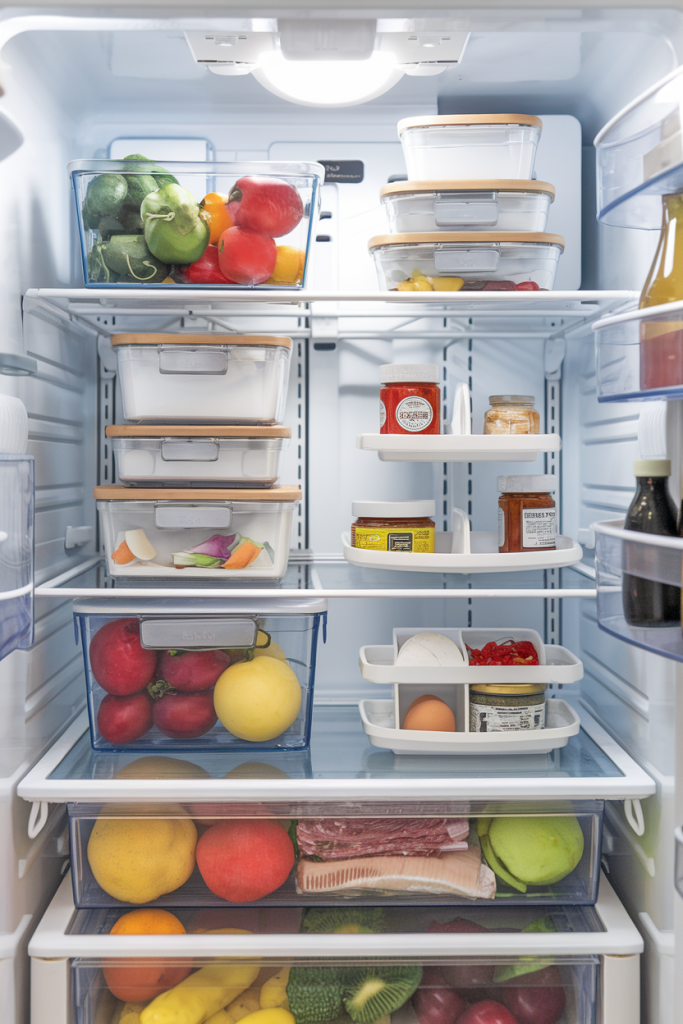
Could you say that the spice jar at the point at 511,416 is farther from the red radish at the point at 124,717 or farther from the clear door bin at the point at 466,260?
the red radish at the point at 124,717

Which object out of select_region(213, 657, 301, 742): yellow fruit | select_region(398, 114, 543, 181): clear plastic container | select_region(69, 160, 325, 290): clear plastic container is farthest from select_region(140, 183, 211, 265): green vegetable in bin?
select_region(213, 657, 301, 742): yellow fruit

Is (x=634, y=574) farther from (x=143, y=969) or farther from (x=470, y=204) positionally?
(x=143, y=969)

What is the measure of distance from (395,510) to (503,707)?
34cm

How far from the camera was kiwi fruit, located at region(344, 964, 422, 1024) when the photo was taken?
1.09 m

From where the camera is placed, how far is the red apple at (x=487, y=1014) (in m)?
1.08

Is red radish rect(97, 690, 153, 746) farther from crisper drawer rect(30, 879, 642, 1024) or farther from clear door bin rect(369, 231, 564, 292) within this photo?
clear door bin rect(369, 231, 564, 292)

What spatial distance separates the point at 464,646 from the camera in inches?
49.9

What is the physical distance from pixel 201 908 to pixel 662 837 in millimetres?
665

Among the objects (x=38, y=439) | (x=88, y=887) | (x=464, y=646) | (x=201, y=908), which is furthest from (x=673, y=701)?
(x=38, y=439)

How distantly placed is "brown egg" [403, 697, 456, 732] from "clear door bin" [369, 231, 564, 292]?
0.64 metres

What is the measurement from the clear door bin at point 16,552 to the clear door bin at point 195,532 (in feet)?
0.85

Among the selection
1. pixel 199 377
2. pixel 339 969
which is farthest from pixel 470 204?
pixel 339 969

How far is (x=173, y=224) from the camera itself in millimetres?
1117

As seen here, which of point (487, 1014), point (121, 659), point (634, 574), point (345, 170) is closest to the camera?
point (634, 574)
